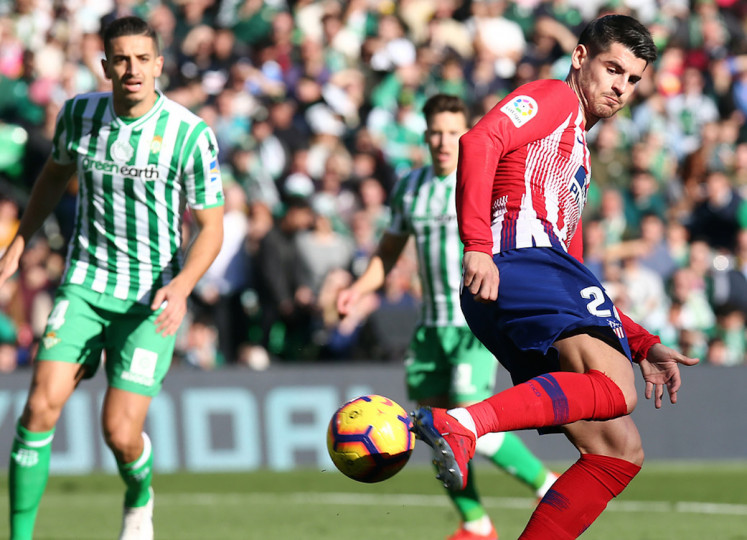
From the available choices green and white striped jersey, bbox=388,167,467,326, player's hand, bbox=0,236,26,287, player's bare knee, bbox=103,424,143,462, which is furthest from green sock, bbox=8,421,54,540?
green and white striped jersey, bbox=388,167,467,326

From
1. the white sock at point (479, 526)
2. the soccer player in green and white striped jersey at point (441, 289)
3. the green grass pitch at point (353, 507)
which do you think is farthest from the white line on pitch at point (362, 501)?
the white sock at point (479, 526)

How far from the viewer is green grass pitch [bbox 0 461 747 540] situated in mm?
7906

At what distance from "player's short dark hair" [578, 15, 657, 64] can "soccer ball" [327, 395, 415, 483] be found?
5.42 ft

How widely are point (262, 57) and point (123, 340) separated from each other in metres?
9.41

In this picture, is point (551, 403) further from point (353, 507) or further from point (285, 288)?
point (285, 288)

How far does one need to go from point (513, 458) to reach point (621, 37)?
3.43 meters

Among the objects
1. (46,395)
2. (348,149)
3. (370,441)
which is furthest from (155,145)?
(348,149)

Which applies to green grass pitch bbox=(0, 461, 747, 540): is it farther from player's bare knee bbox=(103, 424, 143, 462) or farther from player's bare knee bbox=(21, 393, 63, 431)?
player's bare knee bbox=(21, 393, 63, 431)

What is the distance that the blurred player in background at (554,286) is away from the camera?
456cm

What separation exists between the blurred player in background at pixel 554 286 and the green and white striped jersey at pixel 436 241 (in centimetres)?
259

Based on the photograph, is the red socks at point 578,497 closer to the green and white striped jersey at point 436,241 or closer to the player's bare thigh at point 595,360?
the player's bare thigh at point 595,360

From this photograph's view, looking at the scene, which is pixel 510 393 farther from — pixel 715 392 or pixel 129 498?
pixel 715 392

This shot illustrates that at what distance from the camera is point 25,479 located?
619cm

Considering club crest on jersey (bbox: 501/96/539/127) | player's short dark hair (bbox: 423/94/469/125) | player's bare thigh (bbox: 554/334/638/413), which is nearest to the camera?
player's bare thigh (bbox: 554/334/638/413)
